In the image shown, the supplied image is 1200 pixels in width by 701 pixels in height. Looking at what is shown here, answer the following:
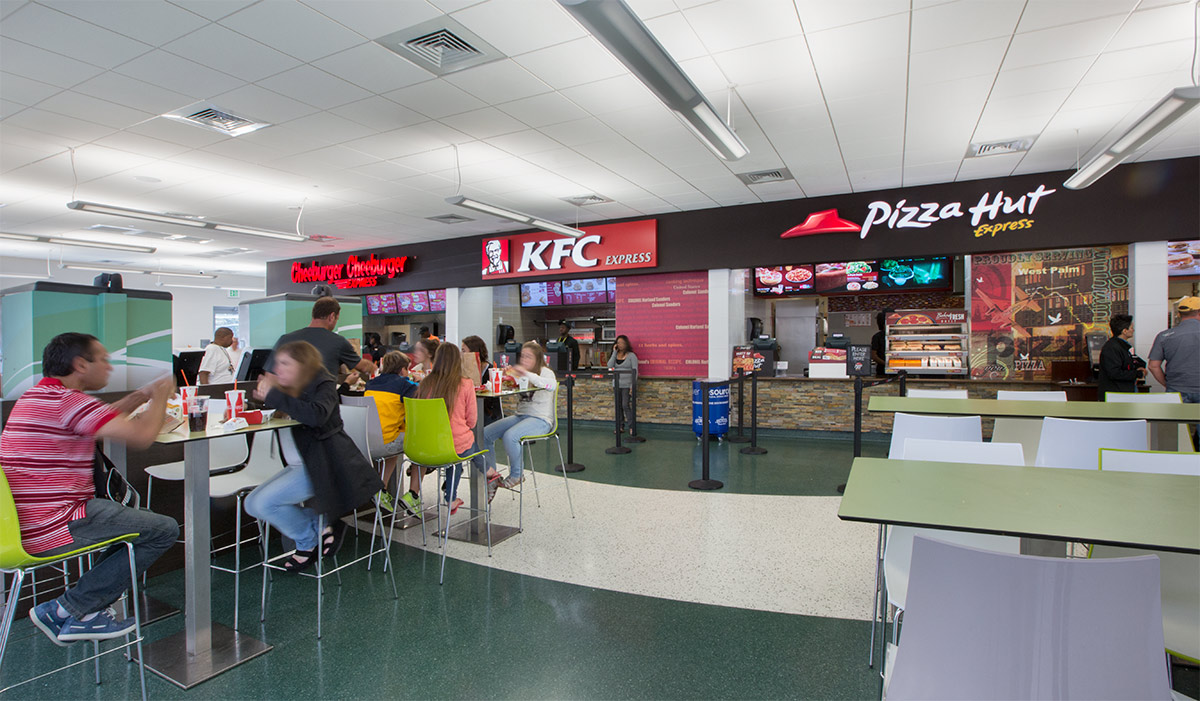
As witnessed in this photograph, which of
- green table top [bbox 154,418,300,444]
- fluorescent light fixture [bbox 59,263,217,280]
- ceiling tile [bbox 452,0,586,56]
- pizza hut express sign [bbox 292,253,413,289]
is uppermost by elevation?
ceiling tile [bbox 452,0,586,56]

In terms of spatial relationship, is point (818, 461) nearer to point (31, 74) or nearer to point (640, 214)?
point (640, 214)

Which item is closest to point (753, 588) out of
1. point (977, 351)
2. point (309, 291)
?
point (977, 351)

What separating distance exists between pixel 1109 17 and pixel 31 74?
A: 659 cm

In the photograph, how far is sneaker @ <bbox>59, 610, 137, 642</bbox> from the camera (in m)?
2.27

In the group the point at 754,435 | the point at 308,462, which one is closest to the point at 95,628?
the point at 308,462

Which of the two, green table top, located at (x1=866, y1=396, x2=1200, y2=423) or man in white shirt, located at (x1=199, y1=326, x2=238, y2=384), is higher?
man in white shirt, located at (x1=199, y1=326, x2=238, y2=384)

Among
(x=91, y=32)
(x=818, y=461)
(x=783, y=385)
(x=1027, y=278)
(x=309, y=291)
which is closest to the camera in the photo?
(x=91, y=32)

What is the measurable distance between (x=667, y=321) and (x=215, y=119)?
569 cm

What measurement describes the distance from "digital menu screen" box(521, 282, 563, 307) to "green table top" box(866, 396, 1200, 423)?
6483 millimetres

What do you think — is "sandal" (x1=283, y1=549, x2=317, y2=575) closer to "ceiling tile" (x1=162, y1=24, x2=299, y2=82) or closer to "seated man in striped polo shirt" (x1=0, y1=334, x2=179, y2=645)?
"seated man in striped polo shirt" (x1=0, y1=334, x2=179, y2=645)

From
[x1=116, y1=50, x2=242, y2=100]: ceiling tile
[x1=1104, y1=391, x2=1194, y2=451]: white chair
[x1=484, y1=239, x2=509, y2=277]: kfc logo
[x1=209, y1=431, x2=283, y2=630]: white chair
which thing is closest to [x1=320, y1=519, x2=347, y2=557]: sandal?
[x1=209, y1=431, x2=283, y2=630]: white chair

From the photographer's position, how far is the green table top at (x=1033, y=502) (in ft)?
5.27

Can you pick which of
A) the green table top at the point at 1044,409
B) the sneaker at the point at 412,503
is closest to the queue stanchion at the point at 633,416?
the green table top at the point at 1044,409

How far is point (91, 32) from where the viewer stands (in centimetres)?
349
